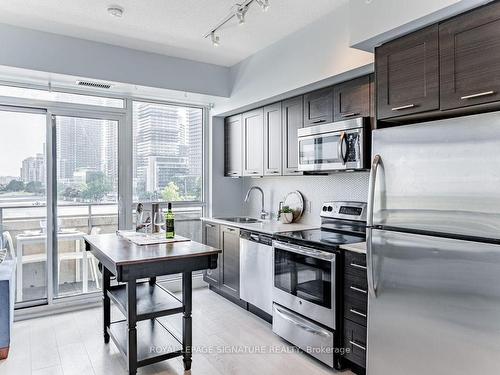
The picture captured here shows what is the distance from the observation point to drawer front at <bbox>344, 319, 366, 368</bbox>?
251 cm

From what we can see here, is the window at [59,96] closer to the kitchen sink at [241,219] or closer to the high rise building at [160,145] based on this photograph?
the high rise building at [160,145]

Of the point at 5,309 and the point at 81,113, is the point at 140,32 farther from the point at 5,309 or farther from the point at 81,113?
the point at 5,309

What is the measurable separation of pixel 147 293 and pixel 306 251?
1371 millimetres

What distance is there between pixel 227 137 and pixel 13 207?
2591 millimetres

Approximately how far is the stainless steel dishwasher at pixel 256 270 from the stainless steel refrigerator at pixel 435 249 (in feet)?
4.10

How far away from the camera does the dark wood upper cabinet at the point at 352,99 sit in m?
2.88

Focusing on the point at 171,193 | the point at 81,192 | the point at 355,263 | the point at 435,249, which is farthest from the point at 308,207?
the point at 81,192

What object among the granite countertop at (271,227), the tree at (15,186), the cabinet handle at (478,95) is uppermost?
the cabinet handle at (478,95)

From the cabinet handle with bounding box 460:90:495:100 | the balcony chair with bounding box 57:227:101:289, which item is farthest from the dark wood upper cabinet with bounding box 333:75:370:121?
the balcony chair with bounding box 57:227:101:289

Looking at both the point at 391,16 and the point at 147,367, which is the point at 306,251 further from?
the point at 391,16

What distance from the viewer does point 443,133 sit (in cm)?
194

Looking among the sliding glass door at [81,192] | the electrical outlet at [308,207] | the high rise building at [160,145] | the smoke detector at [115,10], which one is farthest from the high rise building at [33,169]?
the electrical outlet at [308,207]

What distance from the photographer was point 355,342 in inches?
101

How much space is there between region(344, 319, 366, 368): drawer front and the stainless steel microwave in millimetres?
1207
